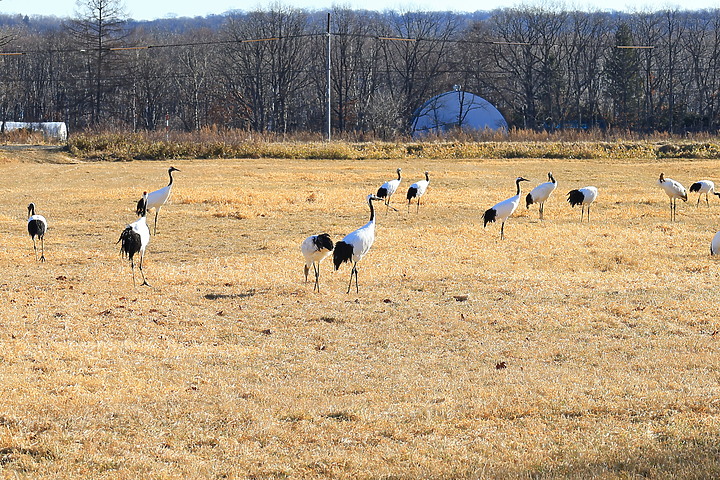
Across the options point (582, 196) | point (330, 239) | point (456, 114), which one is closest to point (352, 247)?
point (330, 239)

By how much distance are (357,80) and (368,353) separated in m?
69.8

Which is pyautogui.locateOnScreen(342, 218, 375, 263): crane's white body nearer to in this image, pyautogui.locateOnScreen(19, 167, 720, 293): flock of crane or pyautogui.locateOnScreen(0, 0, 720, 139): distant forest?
pyautogui.locateOnScreen(19, 167, 720, 293): flock of crane

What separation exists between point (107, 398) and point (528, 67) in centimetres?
6924

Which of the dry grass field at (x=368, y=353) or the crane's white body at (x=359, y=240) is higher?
the crane's white body at (x=359, y=240)

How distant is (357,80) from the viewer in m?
77.3

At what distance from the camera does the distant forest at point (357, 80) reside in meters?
71.0

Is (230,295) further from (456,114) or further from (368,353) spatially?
(456,114)

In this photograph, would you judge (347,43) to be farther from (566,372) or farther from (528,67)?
(566,372)

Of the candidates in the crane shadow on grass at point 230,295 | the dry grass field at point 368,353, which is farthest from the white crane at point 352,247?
the crane shadow on grass at point 230,295

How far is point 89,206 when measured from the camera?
23.4 m

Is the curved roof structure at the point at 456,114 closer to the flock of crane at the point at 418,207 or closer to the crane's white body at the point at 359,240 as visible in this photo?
the flock of crane at the point at 418,207

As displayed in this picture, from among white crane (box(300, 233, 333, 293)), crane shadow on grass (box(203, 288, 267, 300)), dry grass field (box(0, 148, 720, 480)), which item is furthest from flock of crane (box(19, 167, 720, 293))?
crane shadow on grass (box(203, 288, 267, 300))

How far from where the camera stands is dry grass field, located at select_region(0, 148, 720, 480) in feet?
19.2

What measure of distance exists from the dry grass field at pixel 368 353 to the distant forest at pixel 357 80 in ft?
160
